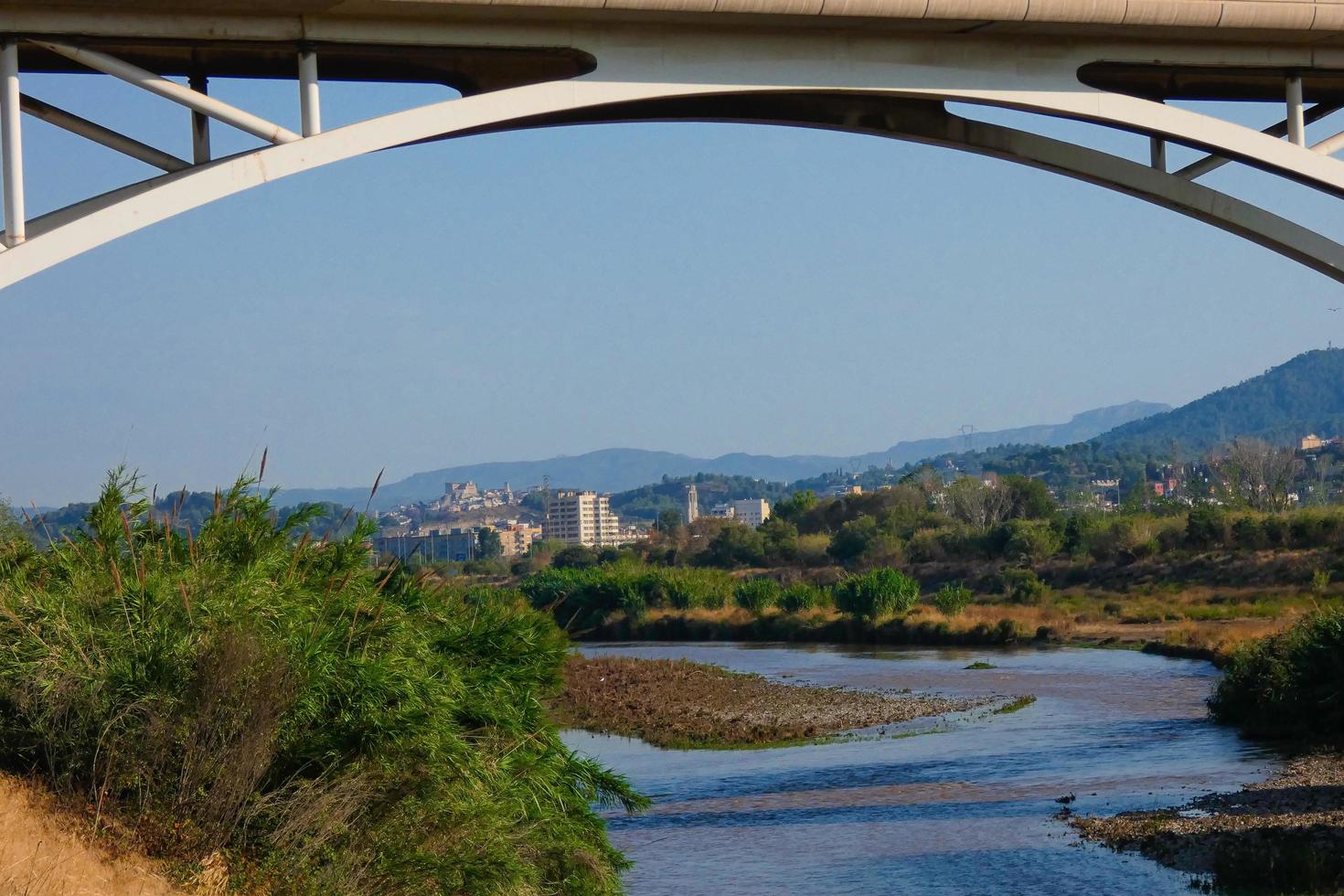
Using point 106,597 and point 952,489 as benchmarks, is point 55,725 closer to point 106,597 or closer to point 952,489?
point 106,597

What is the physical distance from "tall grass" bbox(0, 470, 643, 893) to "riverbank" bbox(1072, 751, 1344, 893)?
6992 millimetres

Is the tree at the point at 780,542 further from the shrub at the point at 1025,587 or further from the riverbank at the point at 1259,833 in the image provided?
the riverbank at the point at 1259,833

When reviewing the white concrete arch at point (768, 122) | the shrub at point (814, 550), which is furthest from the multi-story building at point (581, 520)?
the white concrete arch at point (768, 122)

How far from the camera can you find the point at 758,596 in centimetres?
5272

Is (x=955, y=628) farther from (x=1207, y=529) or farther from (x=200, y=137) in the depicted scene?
(x=200, y=137)

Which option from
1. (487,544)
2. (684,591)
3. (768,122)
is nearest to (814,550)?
(684,591)

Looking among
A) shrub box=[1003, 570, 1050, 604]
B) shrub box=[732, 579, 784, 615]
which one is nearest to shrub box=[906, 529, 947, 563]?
shrub box=[1003, 570, 1050, 604]

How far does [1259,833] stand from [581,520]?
16389 centimetres

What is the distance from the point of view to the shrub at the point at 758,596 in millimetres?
52125

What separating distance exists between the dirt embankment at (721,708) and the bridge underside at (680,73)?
15488 millimetres

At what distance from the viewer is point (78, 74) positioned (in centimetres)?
821

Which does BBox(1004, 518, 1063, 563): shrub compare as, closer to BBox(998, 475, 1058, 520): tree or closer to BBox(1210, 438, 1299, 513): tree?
BBox(1210, 438, 1299, 513): tree

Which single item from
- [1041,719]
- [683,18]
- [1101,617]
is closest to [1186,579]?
[1101,617]

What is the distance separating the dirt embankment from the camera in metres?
26.1
